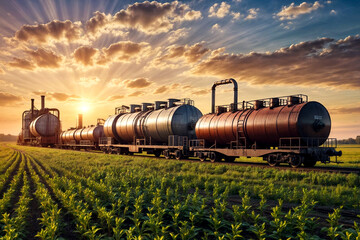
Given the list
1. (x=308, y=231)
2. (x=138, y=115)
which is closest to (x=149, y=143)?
(x=138, y=115)

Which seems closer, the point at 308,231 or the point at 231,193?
the point at 308,231

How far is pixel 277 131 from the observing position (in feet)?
66.5

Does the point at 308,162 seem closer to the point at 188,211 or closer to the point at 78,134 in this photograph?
the point at 188,211

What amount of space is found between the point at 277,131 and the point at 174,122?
11070 mm

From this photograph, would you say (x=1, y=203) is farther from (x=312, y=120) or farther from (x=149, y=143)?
(x=149, y=143)

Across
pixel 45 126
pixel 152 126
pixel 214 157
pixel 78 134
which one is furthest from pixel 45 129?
pixel 214 157

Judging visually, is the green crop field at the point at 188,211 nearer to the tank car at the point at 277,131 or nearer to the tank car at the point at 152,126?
the tank car at the point at 277,131

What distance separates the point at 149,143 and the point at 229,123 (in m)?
12.0

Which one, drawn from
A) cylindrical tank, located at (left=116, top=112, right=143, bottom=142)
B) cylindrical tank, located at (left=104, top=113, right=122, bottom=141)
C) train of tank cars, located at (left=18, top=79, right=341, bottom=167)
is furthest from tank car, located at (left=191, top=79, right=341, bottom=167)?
cylindrical tank, located at (left=104, top=113, right=122, bottom=141)

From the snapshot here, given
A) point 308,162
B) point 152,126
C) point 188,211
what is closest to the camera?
point 188,211

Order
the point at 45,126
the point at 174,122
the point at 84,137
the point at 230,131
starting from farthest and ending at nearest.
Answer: the point at 45,126 → the point at 84,137 → the point at 174,122 → the point at 230,131

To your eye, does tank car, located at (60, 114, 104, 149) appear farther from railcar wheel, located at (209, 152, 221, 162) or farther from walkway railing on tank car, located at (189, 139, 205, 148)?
railcar wheel, located at (209, 152, 221, 162)

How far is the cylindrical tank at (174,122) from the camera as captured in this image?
28453mm

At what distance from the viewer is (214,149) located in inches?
976
